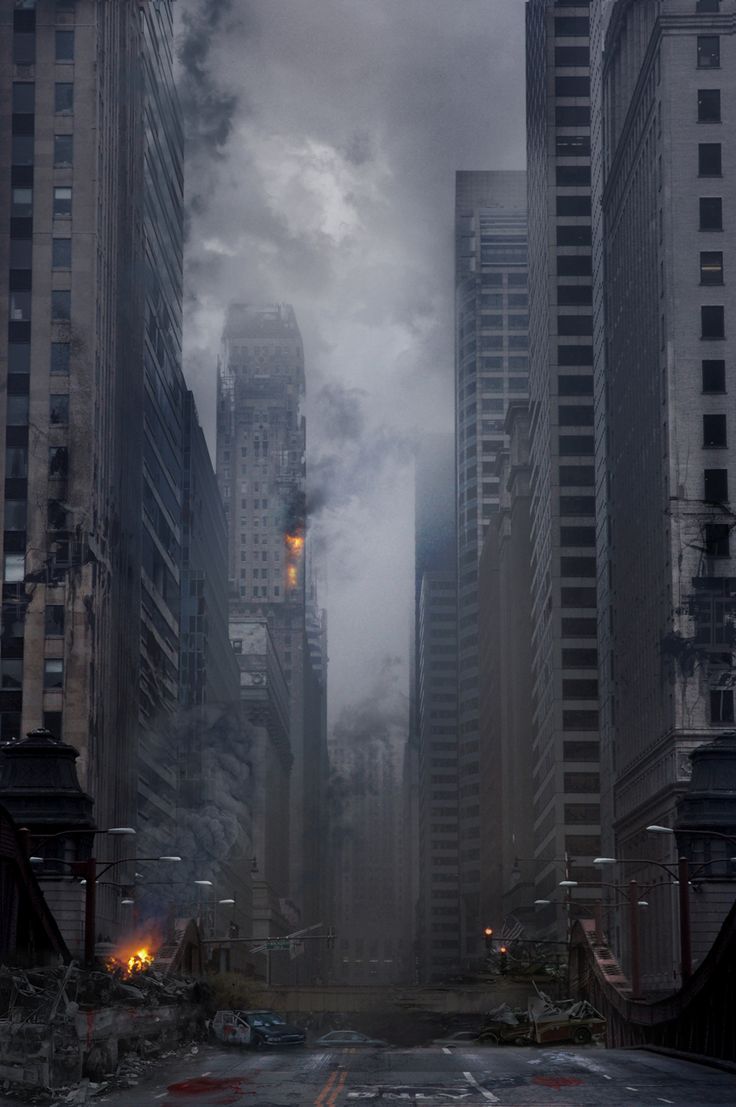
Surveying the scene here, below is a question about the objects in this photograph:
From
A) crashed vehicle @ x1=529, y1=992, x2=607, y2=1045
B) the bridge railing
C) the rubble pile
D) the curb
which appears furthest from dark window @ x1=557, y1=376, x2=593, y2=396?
the rubble pile

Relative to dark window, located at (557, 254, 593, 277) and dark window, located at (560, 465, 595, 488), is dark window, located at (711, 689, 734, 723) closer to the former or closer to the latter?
dark window, located at (560, 465, 595, 488)

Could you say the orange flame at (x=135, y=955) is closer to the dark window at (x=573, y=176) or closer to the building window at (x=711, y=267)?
the building window at (x=711, y=267)

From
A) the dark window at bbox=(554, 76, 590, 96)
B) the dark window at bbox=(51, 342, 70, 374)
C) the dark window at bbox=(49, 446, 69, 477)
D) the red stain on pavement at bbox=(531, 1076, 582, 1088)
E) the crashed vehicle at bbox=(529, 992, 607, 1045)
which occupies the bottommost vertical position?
the crashed vehicle at bbox=(529, 992, 607, 1045)

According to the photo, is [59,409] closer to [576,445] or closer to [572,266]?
[576,445]

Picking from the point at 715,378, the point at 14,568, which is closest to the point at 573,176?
the point at 715,378

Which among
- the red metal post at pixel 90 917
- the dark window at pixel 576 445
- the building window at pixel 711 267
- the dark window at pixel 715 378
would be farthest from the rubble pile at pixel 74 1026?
the dark window at pixel 576 445

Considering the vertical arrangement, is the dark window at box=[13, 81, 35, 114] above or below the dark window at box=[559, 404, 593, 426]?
above

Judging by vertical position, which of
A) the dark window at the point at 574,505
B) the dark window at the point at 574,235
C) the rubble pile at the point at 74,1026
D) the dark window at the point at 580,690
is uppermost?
the dark window at the point at 574,235

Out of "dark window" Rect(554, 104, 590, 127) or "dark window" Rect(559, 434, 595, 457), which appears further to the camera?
"dark window" Rect(554, 104, 590, 127)
